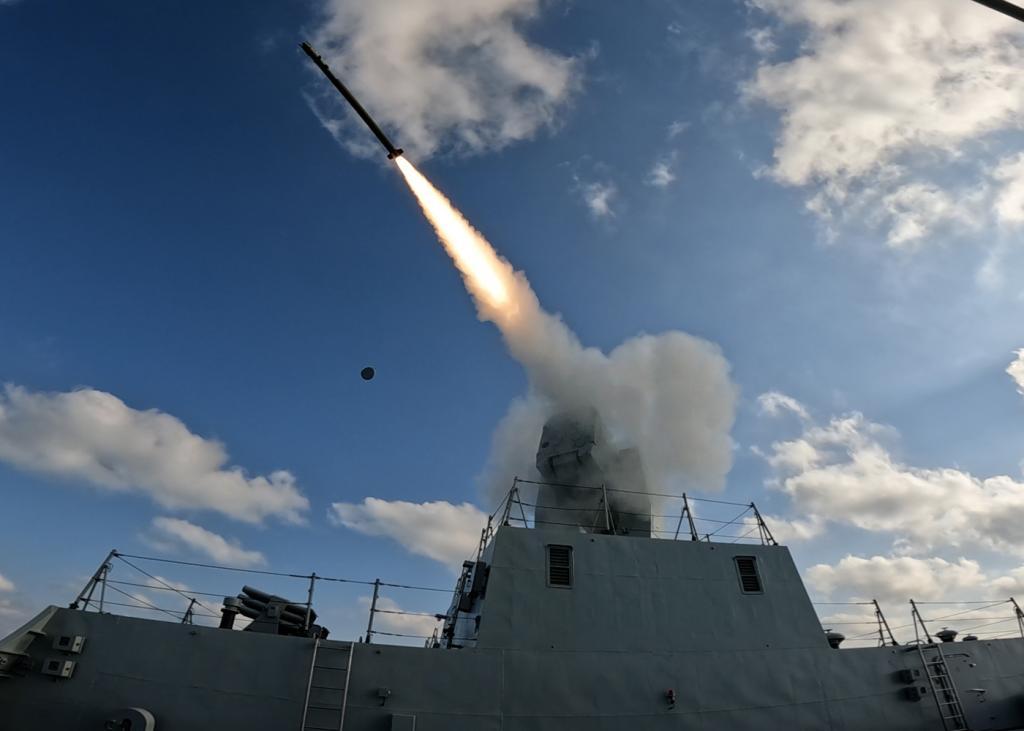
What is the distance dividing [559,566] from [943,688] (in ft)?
23.5

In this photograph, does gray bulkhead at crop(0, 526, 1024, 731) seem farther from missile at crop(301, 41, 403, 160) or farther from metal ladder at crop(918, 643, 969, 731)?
missile at crop(301, 41, 403, 160)

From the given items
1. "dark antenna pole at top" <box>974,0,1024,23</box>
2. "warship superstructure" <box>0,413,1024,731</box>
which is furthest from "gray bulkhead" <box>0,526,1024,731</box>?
"dark antenna pole at top" <box>974,0,1024,23</box>

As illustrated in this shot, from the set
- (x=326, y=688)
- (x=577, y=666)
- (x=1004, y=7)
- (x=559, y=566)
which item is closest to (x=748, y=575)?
(x=559, y=566)

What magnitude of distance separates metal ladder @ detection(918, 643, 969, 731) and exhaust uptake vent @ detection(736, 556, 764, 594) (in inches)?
117

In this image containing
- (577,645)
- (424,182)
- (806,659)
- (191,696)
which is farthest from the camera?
(424,182)

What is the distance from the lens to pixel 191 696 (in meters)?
8.33

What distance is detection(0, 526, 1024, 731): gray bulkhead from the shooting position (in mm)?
8367

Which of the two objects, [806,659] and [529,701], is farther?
[806,659]

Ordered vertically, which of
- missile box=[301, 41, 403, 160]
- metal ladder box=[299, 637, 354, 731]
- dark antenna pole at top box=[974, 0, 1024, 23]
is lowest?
metal ladder box=[299, 637, 354, 731]

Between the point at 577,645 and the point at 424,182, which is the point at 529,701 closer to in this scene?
the point at 577,645

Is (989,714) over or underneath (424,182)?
underneath

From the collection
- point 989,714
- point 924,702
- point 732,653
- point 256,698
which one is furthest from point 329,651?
point 989,714

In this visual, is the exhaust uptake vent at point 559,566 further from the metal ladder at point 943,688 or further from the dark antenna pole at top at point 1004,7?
the dark antenna pole at top at point 1004,7

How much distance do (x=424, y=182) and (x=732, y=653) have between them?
13614mm
